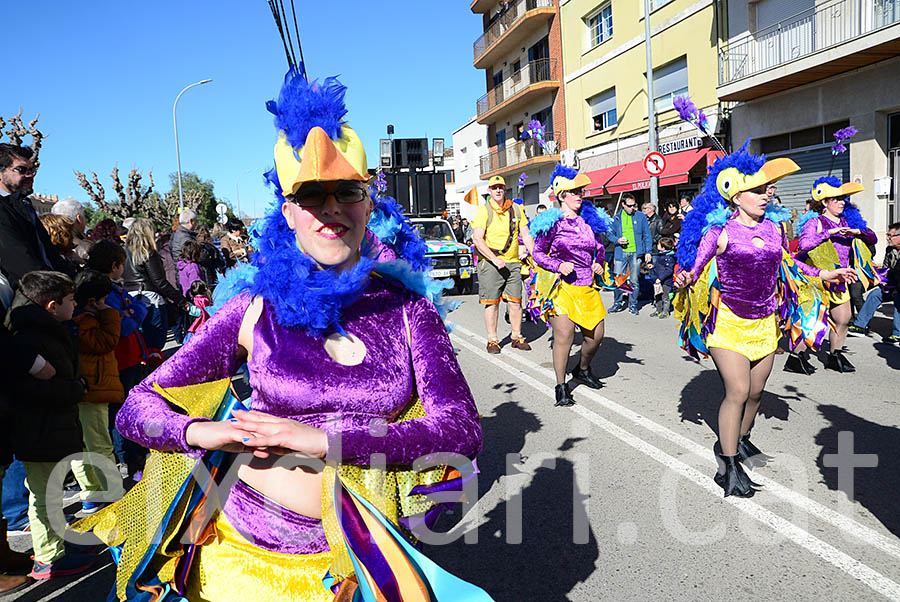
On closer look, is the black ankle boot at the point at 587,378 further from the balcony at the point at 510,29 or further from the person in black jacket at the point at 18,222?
the balcony at the point at 510,29

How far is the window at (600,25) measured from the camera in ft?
81.1

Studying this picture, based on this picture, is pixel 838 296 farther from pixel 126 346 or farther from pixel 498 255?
pixel 126 346

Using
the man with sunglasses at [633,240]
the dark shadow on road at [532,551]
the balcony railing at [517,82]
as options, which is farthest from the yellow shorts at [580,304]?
the balcony railing at [517,82]

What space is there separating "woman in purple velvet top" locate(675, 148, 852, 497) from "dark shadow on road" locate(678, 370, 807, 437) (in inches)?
43.7

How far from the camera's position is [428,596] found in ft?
4.97

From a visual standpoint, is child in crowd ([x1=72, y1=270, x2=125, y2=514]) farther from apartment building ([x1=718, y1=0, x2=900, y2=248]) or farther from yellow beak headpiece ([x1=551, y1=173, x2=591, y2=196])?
apartment building ([x1=718, y1=0, x2=900, y2=248])

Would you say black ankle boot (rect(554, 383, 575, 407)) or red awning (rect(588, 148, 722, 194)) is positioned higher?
red awning (rect(588, 148, 722, 194))

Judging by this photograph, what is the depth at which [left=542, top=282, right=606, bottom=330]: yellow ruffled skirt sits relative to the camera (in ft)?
20.3

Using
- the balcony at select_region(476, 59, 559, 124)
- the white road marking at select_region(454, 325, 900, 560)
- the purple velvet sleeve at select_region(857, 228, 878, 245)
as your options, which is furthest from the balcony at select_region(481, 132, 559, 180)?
the white road marking at select_region(454, 325, 900, 560)

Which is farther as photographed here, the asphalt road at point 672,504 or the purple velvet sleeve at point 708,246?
the purple velvet sleeve at point 708,246

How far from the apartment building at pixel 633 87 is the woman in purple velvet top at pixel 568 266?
1351 centimetres

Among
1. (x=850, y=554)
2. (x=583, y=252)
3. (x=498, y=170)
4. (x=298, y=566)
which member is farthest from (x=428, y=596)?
(x=498, y=170)

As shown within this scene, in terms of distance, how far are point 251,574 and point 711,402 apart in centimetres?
511

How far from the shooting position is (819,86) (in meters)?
15.6
